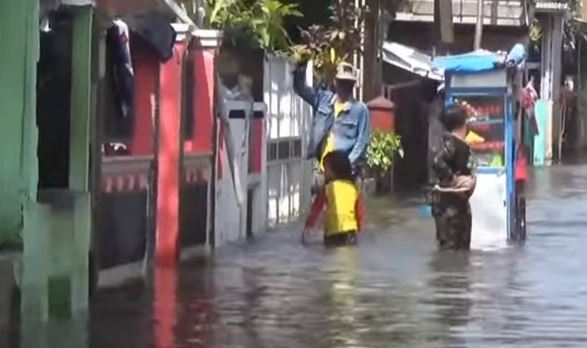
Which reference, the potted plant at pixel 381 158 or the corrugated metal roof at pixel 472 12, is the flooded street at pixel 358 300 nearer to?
the potted plant at pixel 381 158

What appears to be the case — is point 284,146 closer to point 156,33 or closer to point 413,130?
point 156,33

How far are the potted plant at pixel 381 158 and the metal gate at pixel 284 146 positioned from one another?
13.5 feet

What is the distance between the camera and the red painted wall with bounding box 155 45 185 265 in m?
15.2

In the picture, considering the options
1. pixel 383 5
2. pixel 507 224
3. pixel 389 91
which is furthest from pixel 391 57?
pixel 507 224

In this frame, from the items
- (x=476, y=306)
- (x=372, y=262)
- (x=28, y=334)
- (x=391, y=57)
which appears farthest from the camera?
(x=391, y=57)

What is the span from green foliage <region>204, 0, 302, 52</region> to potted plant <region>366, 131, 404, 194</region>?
2991 mm

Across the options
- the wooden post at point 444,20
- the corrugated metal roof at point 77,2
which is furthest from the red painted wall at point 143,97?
the wooden post at point 444,20

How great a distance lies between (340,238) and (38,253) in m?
6.86

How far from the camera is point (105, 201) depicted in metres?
13.6

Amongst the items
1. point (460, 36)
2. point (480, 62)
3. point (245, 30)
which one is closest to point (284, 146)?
point (245, 30)

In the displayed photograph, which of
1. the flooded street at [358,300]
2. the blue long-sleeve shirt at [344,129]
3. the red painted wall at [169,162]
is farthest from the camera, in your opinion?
the blue long-sleeve shirt at [344,129]

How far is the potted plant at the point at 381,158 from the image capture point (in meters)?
27.1

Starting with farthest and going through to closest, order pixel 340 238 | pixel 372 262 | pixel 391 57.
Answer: pixel 391 57 → pixel 340 238 → pixel 372 262

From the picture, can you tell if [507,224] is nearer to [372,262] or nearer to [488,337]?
[372,262]
